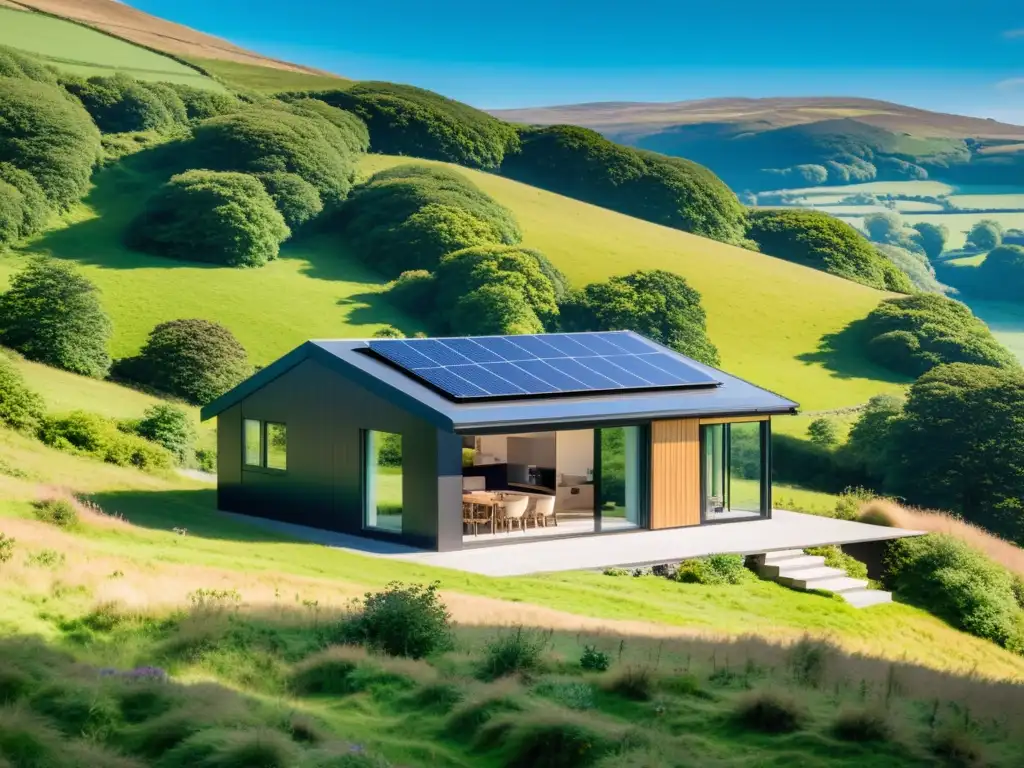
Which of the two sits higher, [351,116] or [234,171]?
[351,116]

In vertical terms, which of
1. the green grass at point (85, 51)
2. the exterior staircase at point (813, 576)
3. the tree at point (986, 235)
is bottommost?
the exterior staircase at point (813, 576)

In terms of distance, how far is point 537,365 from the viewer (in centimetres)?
2644

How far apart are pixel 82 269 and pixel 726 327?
103 feet

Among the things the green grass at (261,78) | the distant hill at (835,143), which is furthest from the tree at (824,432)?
the distant hill at (835,143)

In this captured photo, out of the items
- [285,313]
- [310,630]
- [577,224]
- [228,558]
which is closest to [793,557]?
[228,558]

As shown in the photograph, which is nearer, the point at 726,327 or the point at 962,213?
the point at 726,327

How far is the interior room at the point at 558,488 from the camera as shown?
25.0 metres

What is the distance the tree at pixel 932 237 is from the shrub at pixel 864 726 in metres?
117

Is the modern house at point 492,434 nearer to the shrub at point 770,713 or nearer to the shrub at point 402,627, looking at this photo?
the shrub at point 402,627

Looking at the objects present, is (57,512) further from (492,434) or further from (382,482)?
(492,434)

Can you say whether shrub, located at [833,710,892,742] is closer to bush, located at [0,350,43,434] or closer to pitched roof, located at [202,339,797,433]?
pitched roof, located at [202,339,797,433]

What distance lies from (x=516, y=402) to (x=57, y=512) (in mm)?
8163

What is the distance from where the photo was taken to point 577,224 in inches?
3108

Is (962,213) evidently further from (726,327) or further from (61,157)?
(61,157)
